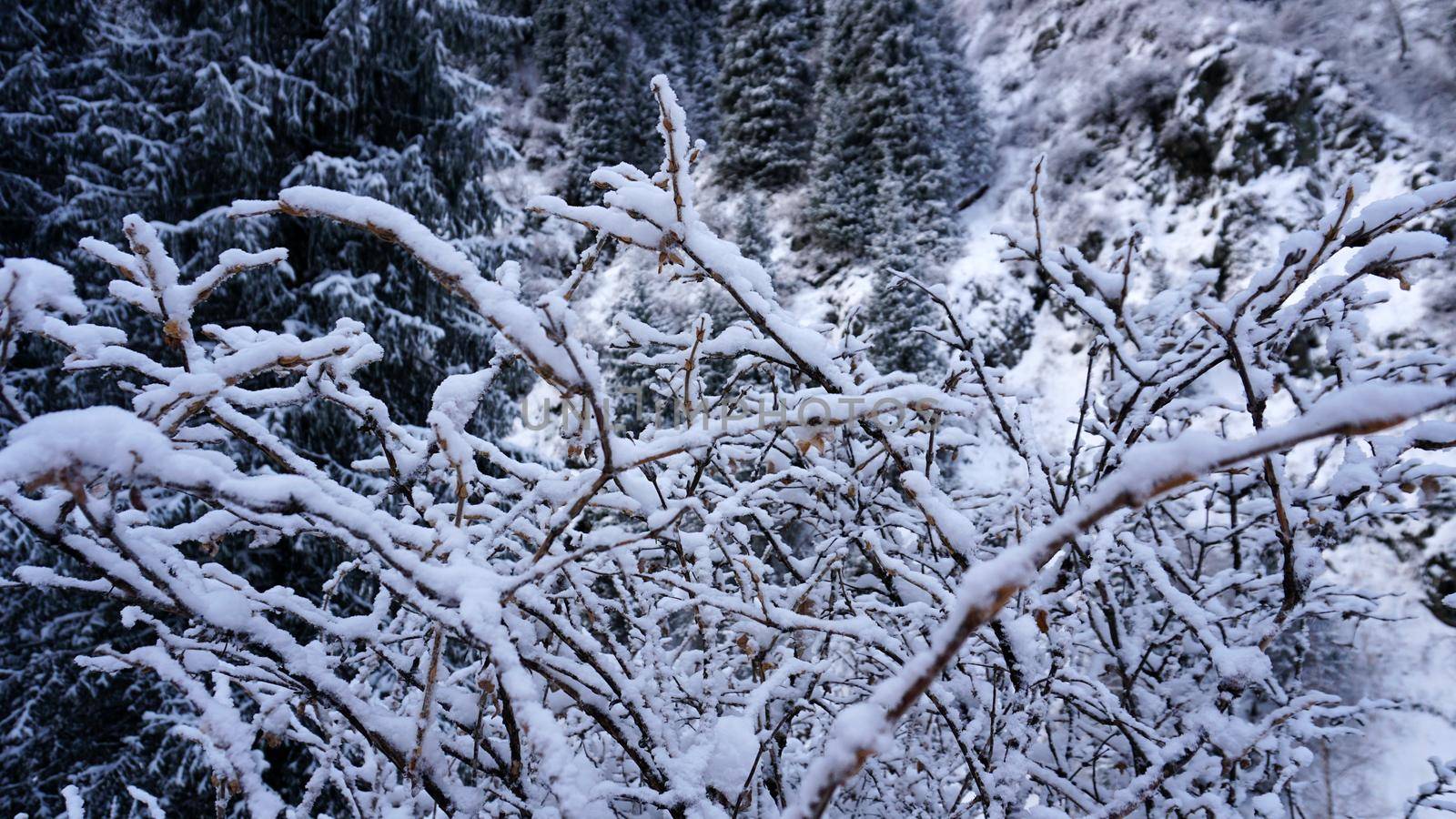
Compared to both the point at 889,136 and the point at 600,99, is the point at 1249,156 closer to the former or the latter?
the point at 889,136

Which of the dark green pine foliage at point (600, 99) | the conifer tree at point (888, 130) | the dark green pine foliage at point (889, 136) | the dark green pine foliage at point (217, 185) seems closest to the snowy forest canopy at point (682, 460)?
the dark green pine foliage at point (217, 185)

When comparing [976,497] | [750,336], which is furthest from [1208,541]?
[750,336]

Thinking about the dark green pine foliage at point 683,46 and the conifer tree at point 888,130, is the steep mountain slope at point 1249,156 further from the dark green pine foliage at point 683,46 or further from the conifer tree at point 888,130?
the dark green pine foliage at point 683,46

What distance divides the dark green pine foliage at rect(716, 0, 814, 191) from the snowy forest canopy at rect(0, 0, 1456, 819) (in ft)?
14.3

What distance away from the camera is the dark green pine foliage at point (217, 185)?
3.68 metres

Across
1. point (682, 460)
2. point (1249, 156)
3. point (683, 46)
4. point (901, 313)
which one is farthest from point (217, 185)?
point (683, 46)

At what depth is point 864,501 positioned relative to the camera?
3.43 ft

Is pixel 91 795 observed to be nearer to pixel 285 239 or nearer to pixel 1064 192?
pixel 285 239

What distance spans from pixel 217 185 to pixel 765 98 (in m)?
14.1

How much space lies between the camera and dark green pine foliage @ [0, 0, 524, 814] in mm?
3680

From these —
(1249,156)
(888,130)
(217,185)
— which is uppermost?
(1249,156)

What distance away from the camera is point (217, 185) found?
14.8 ft

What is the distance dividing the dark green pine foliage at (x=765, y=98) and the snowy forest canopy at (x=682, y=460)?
14.3 feet

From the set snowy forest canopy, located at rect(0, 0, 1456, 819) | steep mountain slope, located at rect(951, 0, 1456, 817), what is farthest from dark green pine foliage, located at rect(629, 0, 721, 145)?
steep mountain slope, located at rect(951, 0, 1456, 817)
